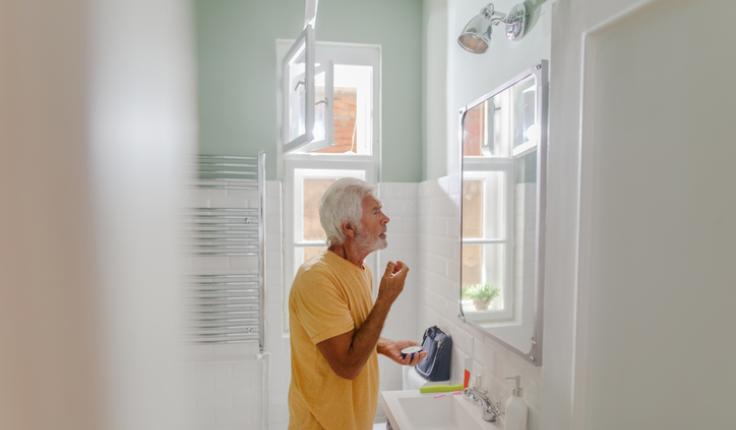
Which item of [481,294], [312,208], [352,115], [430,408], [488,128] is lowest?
[430,408]

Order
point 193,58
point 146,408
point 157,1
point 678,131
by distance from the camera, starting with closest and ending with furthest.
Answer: point 678,131 → point 146,408 → point 157,1 → point 193,58

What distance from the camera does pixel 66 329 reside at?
628 mm

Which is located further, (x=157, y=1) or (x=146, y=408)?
(x=157, y=1)

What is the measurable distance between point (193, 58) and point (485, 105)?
165 cm

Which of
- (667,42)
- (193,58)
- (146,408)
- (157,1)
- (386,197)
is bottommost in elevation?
(146,408)

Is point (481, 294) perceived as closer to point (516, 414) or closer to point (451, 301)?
point (451, 301)

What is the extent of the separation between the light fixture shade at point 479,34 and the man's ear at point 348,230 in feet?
2.73

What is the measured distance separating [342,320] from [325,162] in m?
1.52

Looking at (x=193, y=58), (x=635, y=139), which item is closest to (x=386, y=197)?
(x=193, y=58)

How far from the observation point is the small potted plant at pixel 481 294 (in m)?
1.77

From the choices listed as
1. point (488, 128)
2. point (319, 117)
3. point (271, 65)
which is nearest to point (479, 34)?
point (488, 128)

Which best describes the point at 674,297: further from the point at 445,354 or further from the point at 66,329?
the point at 445,354

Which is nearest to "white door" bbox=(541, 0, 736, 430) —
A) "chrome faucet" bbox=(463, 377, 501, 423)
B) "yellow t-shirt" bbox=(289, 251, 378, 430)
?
"chrome faucet" bbox=(463, 377, 501, 423)

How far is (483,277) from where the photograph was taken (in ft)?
6.09
